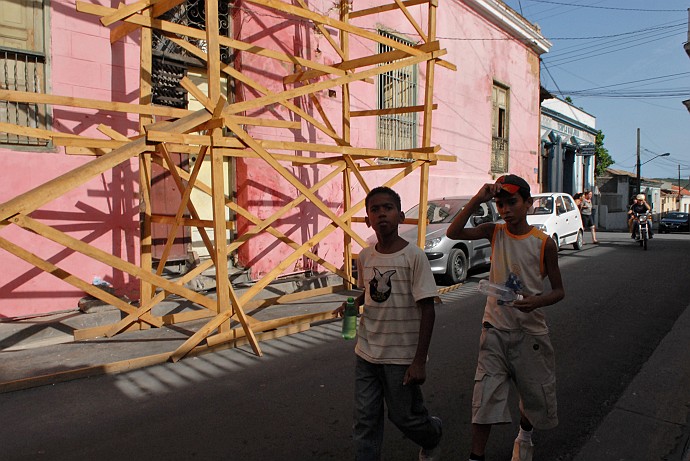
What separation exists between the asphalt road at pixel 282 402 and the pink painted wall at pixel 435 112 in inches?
143

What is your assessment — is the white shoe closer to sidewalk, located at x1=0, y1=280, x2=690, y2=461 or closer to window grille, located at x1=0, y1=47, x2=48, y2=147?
sidewalk, located at x1=0, y1=280, x2=690, y2=461

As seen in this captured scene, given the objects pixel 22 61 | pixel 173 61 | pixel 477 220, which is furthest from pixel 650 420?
pixel 173 61

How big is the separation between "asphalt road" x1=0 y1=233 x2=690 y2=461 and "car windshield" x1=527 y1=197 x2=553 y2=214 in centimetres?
Answer: 648

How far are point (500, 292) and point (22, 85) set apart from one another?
6.45 meters

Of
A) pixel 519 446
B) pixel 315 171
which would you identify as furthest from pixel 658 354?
pixel 315 171

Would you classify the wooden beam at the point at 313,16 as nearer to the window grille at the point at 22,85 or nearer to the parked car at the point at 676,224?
the window grille at the point at 22,85

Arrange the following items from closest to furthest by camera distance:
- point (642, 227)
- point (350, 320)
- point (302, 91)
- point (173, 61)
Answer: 1. point (350, 320)
2. point (302, 91)
3. point (173, 61)
4. point (642, 227)

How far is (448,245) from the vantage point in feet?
30.9

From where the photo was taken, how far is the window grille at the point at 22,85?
21.7 feet

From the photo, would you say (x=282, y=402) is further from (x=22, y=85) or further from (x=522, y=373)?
(x=22, y=85)

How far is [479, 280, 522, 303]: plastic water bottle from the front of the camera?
116 inches

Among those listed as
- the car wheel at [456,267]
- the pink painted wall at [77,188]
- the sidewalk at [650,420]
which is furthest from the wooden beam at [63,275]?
the car wheel at [456,267]

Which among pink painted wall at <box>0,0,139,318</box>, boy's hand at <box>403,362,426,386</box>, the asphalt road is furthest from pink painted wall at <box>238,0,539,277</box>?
boy's hand at <box>403,362,426,386</box>

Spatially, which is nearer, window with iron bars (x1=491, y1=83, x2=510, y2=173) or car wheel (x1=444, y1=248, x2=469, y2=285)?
car wheel (x1=444, y1=248, x2=469, y2=285)
